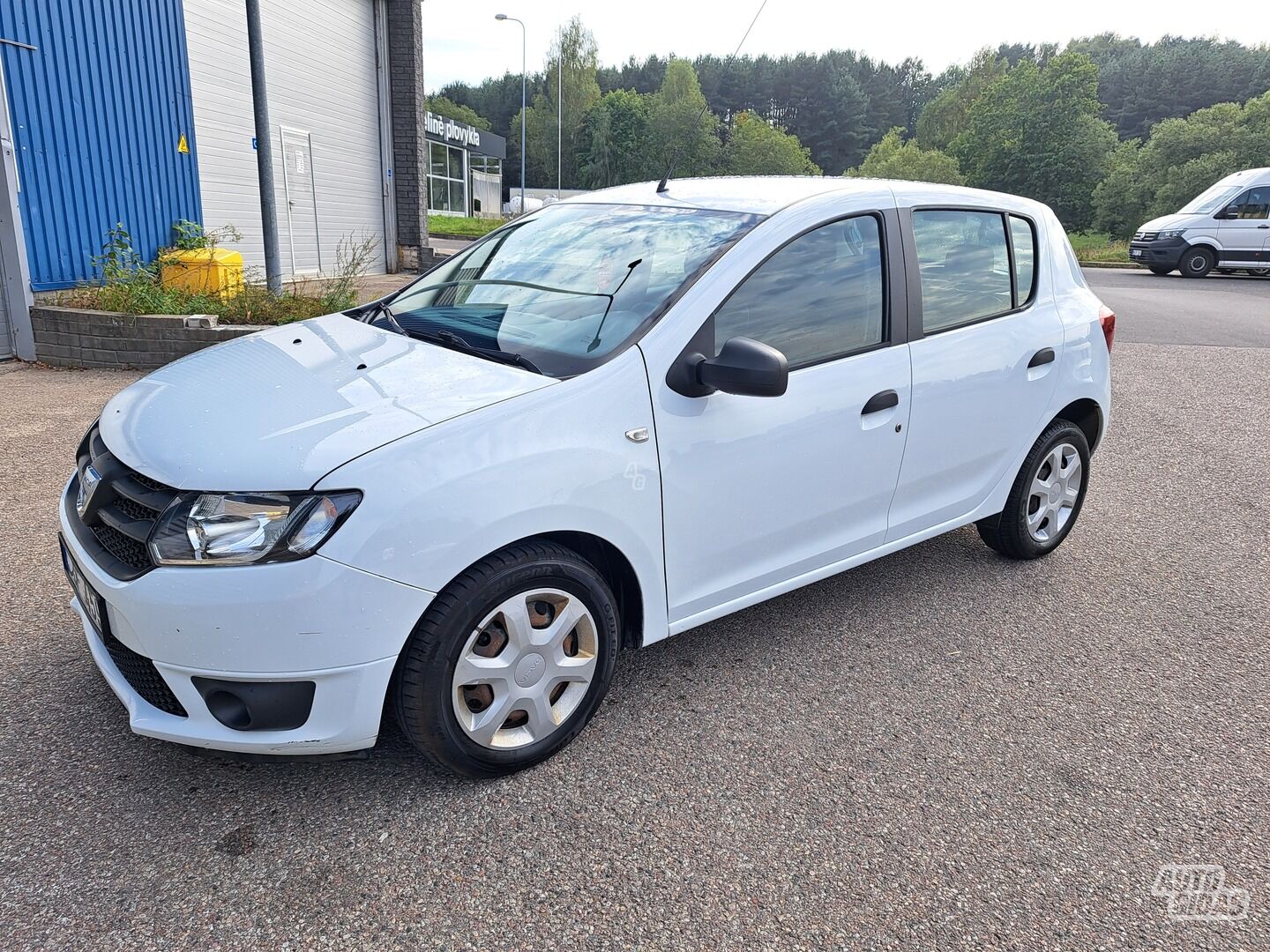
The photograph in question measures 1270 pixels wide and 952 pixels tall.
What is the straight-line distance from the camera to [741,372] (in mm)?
2623

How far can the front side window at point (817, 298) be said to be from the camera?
2.98m

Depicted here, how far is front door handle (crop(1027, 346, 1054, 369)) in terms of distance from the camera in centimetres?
386

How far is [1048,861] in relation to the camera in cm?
239

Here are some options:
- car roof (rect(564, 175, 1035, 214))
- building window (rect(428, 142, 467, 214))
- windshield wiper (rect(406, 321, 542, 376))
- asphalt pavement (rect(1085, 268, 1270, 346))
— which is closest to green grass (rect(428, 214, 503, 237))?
building window (rect(428, 142, 467, 214))

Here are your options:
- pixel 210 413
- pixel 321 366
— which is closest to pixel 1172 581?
pixel 321 366

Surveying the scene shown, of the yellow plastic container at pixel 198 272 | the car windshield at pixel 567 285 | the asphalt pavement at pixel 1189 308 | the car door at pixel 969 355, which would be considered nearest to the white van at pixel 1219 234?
the asphalt pavement at pixel 1189 308

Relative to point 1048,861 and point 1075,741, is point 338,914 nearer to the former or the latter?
point 1048,861

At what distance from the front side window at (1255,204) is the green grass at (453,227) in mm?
24278

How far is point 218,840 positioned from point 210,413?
1.16 m

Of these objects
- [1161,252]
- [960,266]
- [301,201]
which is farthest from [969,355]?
[1161,252]

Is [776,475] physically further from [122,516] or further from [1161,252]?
[1161,252]

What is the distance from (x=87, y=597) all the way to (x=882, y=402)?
2633mm

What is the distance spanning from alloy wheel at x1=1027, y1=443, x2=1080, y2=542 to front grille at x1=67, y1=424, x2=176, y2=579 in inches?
141

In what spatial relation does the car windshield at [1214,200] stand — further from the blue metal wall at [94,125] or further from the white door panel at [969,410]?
the blue metal wall at [94,125]
